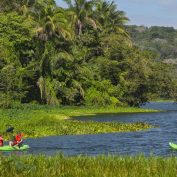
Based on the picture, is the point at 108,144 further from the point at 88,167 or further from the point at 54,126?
the point at 88,167

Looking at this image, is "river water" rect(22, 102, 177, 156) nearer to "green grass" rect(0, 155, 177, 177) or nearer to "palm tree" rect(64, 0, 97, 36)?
"green grass" rect(0, 155, 177, 177)

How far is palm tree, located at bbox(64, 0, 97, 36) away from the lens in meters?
93.0

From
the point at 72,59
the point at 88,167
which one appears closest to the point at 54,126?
the point at 88,167

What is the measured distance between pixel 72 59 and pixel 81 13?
46.2 feet

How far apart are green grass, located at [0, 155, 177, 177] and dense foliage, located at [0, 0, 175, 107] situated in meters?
54.6

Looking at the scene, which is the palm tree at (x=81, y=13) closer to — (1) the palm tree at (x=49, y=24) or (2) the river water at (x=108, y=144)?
(1) the palm tree at (x=49, y=24)

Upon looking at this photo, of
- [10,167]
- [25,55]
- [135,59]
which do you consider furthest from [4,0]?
[10,167]

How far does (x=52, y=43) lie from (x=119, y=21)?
75.1 feet

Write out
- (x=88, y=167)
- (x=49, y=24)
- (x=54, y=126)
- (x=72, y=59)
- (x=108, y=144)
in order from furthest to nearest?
(x=72, y=59) → (x=49, y=24) → (x=54, y=126) → (x=108, y=144) → (x=88, y=167)

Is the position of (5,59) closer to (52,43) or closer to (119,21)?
(52,43)

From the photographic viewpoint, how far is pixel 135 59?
93188 millimetres

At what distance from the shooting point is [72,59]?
82.0 m

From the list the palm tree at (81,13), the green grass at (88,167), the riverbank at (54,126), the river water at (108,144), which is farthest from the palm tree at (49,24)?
the green grass at (88,167)

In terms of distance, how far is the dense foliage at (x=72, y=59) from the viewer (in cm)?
8112
